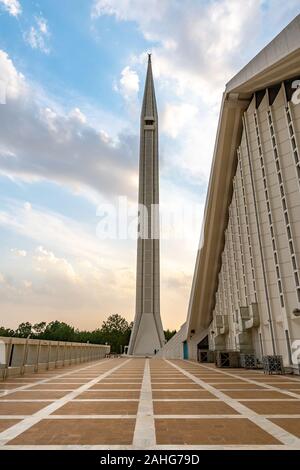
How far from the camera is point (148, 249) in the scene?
66062mm

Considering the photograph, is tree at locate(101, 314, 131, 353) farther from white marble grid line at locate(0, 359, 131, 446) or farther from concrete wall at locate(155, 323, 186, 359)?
white marble grid line at locate(0, 359, 131, 446)

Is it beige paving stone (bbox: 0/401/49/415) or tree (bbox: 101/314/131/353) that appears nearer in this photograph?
beige paving stone (bbox: 0/401/49/415)

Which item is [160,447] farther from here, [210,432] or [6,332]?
[6,332]

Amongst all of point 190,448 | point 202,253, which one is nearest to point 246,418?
point 190,448

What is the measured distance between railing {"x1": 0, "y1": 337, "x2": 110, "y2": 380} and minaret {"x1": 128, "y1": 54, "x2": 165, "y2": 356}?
34264 mm

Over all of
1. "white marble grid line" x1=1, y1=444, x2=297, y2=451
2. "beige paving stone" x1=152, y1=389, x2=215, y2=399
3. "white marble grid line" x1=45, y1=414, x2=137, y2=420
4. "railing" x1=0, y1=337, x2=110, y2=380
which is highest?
"railing" x1=0, y1=337, x2=110, y2=380

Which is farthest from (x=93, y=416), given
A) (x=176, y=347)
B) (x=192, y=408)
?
(x=176, y=347)

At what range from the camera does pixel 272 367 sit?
59.7 feet

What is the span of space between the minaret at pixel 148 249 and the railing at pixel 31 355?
112 feet

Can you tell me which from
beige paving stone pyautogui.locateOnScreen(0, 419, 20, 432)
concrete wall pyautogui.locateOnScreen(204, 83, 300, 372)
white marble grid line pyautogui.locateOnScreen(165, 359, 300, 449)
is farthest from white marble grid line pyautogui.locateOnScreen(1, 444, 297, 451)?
concrete wall pyautogui.locateOnScreen(204, 83, 300, 372)

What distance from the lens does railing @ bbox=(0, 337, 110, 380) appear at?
15.0m

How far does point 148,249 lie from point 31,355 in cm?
4821

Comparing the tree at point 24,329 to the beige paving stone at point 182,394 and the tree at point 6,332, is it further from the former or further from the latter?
the beige paving stone at point 182,394
